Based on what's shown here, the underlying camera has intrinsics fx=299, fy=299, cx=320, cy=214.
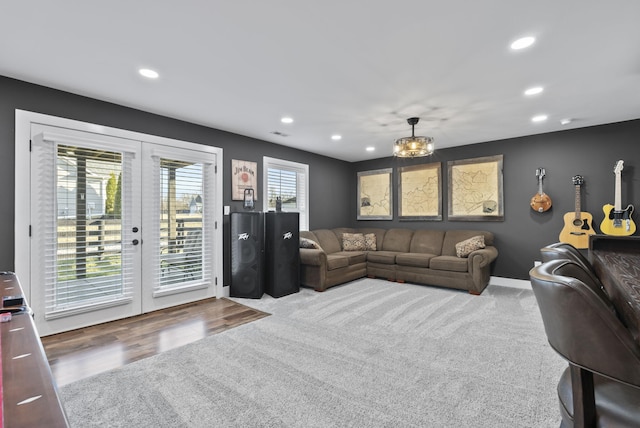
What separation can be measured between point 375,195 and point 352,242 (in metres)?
1.35

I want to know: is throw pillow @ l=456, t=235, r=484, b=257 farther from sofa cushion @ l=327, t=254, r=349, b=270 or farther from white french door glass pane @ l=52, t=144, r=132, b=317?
white french door glass pane @ l=52, t=144, r=132, b=317

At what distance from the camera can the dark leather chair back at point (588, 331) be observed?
0.72m

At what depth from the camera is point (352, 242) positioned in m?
6.04

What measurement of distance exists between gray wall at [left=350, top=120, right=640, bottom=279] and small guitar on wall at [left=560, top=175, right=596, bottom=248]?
13 centimetres

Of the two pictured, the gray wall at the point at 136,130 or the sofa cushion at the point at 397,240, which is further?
the sofa cushion at the point at 397,240

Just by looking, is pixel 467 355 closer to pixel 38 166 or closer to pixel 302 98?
pixel 302 98

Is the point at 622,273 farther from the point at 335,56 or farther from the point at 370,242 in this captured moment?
the point at 370,242

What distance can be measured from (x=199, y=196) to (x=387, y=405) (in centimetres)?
349

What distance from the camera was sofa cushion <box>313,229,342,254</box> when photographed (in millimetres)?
5801

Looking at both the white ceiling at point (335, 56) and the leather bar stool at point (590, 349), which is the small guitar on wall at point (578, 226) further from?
the leather bar stool at point (590, 349)

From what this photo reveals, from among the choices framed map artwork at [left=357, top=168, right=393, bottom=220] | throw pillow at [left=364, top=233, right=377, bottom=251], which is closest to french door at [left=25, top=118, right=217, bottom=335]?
throw pillow at [left=364, top=233, right=377, bottom=251]

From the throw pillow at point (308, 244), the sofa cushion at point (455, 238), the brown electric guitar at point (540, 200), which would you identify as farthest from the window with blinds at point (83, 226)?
the brown electric guitar at point (540, 200)

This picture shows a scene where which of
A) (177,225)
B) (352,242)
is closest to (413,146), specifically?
(352,242)

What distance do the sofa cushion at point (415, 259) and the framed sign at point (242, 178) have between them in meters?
2.73
